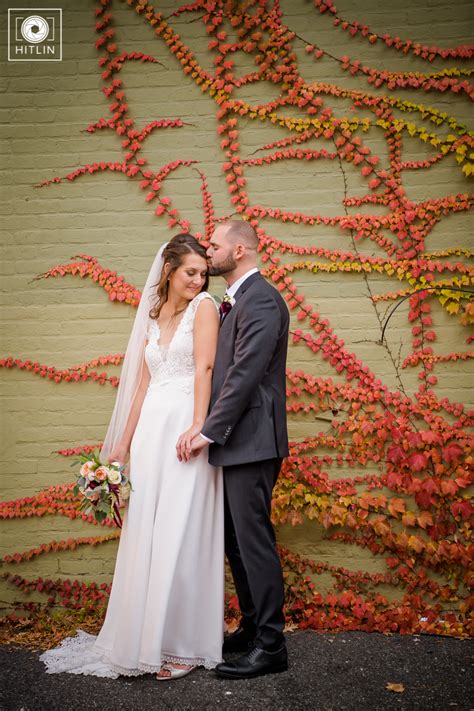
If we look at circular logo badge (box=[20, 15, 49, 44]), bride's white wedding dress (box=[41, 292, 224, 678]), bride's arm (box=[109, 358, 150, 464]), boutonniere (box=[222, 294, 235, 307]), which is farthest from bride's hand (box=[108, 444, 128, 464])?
circular logo badge (box=[20, 15, 49, 44])

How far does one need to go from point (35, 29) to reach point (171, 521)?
3466mm

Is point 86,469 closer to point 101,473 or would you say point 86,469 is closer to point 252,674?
point 101,473

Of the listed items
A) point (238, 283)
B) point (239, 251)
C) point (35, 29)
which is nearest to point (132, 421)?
point (238, 283)

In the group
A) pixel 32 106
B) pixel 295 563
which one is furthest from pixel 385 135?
pixel 295 563

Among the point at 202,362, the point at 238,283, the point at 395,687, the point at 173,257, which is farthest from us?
the point at 173,257

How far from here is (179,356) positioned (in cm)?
325

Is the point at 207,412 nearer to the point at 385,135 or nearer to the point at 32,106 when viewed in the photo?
the point at 385,135

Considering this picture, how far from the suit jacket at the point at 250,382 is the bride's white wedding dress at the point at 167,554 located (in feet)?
0.63

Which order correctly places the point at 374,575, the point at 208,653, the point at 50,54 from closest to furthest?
the point at 208,653
the point at 374,575
the point at 50,54

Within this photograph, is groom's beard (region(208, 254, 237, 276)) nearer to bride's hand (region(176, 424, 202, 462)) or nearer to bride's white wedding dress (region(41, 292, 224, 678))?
bride's white wedding dress (region(41, 292, 224, 678))

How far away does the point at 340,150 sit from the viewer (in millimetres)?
4070

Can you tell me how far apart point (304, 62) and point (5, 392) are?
3.02 m

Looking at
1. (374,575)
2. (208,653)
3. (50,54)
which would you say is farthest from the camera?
(50,54)

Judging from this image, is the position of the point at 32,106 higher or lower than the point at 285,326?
higher
